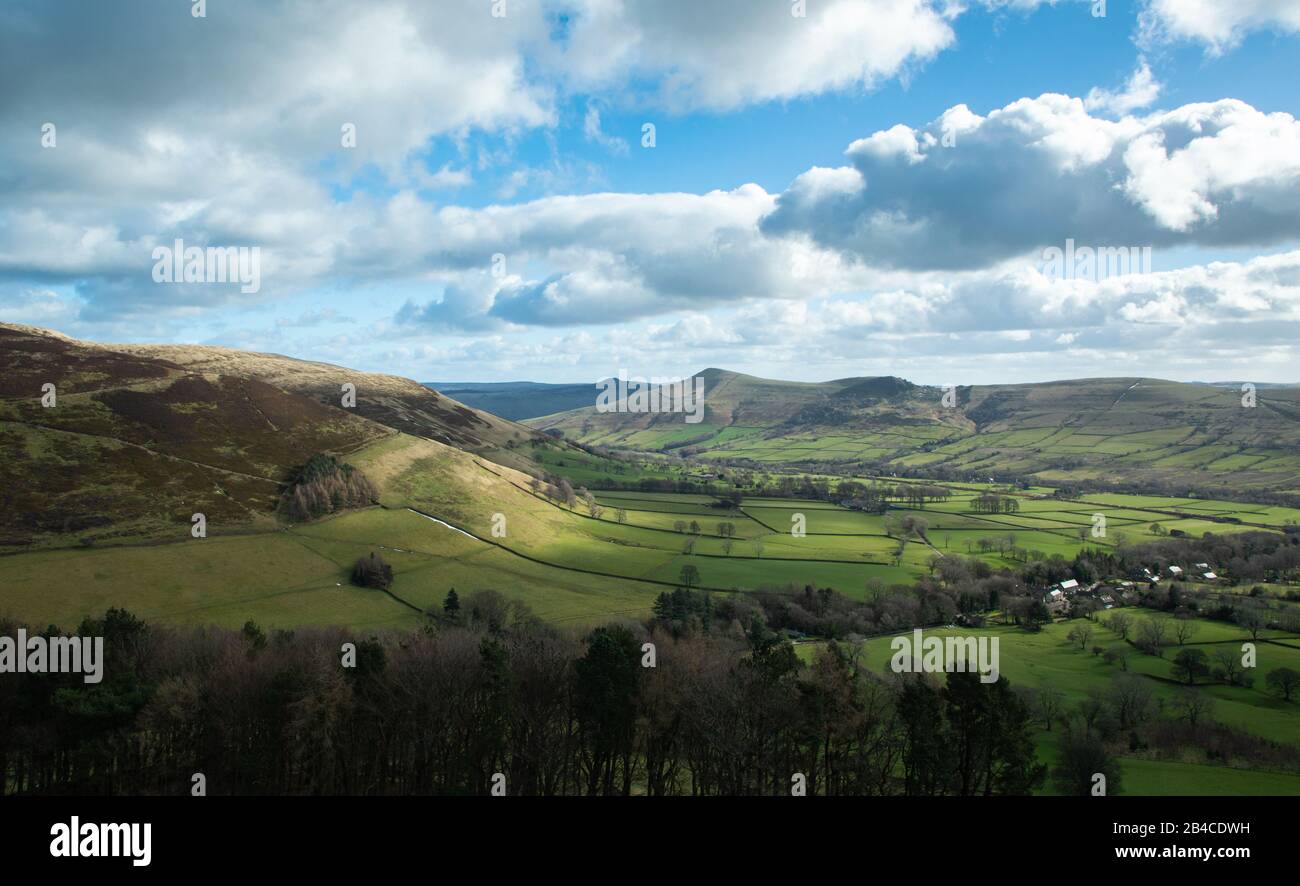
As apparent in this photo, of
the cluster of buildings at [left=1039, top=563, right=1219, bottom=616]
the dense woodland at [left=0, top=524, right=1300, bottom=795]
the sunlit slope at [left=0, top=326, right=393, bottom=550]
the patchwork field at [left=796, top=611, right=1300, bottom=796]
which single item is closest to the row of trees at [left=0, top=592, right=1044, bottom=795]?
the dense woodland at [left=0, top=524, right=1300, bottom=795]

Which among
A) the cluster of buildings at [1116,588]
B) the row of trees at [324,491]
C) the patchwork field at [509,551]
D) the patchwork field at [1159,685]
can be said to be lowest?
the patchwork field at [1159,685]

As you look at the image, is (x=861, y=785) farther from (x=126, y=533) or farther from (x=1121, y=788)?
(x=126, y=533)

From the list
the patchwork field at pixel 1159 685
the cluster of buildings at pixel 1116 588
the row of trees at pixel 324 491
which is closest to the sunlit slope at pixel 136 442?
the row of trees at pixel 324 491

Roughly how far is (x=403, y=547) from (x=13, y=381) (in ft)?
270

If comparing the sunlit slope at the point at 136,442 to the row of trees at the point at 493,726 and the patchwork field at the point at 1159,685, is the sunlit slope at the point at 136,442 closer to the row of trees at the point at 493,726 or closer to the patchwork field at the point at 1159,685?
the row of trees at the point at 493,726

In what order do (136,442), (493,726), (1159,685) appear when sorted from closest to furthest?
(493,726) < (1159,685) < (136,442)

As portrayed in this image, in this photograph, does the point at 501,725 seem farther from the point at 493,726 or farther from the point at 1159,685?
the point at 1159,685

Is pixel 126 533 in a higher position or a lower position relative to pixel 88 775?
higher

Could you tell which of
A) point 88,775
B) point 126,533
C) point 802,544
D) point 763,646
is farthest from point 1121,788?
point 126,533

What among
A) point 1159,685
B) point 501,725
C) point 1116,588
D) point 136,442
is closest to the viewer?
point 501,725

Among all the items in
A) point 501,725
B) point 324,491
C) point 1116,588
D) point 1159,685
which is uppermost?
point 324,491

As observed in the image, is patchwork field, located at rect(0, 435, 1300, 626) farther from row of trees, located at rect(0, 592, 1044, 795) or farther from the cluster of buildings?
row of trees, located at rect(0, 592, 1044, 795)

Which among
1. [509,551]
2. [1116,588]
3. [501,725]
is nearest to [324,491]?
[509,551]

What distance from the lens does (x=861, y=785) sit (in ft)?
130
